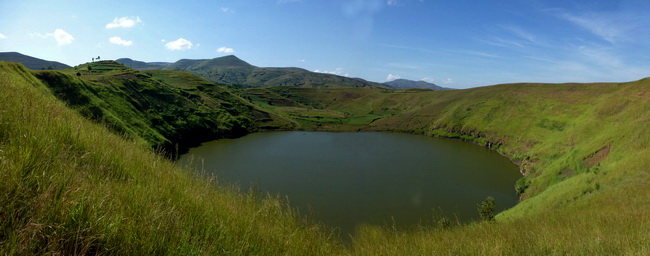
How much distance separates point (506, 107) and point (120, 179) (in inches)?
3422

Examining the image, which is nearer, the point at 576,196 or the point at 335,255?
the point at 335,255

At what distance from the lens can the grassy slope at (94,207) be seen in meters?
2.77

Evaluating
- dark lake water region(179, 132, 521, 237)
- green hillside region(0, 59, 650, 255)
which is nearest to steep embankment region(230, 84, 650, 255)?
green hillside region(0, 59, 650, 255)

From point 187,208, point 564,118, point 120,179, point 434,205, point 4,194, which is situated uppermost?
point 564,118

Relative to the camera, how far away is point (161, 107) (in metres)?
71.6

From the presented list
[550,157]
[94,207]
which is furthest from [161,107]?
[550,157]

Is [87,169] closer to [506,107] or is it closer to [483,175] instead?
[483,175]

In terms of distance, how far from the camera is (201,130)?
2805 inches

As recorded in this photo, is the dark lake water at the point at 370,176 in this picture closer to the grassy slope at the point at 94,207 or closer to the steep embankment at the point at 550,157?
the steep embankment at the point at 550,157

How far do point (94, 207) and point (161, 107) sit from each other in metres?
78.5

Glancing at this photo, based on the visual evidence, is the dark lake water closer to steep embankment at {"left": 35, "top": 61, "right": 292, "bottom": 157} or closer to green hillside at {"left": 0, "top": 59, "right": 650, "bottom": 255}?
green hillside at {"left": 0, "top": 59, "right": 650, "bottom": 255}

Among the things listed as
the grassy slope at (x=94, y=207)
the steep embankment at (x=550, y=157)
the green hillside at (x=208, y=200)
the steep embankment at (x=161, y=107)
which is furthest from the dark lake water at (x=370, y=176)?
the steep embankment at (x=161, y=107)

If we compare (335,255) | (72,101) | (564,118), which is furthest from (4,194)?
(564,118)

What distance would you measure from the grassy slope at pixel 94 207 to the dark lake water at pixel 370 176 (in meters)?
6.52
